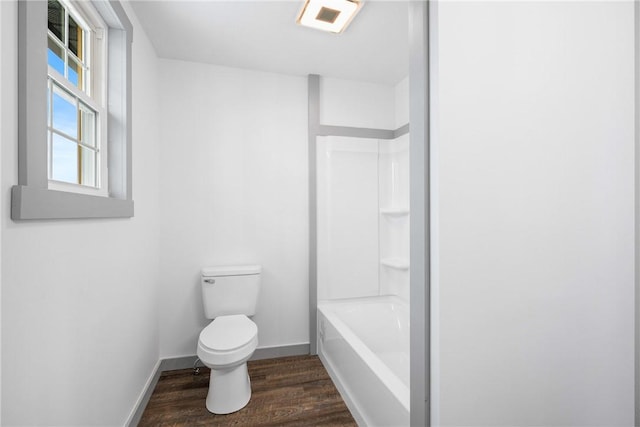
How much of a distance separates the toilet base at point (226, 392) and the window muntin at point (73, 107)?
128cm

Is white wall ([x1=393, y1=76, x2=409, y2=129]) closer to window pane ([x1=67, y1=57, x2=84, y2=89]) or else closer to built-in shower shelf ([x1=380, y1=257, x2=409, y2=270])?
built-in shower shelf ([x1=380, y1=257, x2=409, y2=270])

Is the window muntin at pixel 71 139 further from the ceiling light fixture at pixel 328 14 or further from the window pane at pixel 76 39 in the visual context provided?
the ceiling light fixture at pixel 328 14

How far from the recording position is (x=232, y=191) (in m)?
2.45

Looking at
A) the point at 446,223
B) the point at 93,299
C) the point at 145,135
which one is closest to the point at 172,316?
the point at 93,299

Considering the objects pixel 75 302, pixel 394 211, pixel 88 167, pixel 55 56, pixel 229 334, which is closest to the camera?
pixel 75 302

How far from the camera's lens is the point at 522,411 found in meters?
0.94

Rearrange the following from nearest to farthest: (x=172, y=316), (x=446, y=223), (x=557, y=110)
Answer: (x=446, y=223) → (x=557, y=110) → (x=172, y=316)

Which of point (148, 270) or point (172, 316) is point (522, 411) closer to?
point (148, 270)

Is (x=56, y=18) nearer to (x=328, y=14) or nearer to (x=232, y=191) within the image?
(x=328, y=14)

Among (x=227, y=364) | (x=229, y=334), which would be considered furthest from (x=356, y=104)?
(x=227, y=364)

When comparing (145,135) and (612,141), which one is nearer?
(612,141)

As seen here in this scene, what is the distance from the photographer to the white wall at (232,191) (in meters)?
2.33

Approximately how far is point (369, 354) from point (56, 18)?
220 cm

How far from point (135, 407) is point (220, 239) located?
3.89ft
